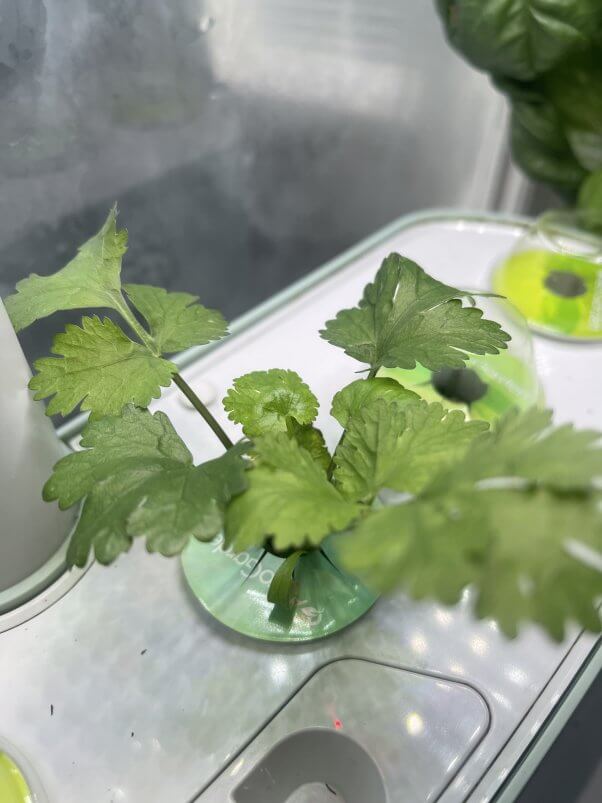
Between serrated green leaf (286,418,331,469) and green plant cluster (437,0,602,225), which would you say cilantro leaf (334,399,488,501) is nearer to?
serrated green leaf (286,418,331,469)

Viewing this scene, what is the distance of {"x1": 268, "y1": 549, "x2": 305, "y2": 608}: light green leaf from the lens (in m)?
0.41

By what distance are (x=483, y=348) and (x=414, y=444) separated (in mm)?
84

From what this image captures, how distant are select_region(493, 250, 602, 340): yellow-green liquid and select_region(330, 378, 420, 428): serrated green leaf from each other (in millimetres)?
413

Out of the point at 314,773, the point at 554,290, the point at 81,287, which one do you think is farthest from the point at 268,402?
the point at 554,290

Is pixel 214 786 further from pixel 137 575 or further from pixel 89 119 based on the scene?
pixel 89 119

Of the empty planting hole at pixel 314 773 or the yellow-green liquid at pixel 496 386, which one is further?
the yellow-green liquid at pixel 496 386

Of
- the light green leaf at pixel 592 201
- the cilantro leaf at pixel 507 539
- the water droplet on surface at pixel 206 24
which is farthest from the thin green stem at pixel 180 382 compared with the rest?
the light green leaf at pixel 592 201

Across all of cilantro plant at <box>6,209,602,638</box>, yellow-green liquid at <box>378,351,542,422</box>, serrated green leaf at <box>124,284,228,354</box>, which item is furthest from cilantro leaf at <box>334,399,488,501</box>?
yellow-green liquid at <box>378,351,542,422</box>

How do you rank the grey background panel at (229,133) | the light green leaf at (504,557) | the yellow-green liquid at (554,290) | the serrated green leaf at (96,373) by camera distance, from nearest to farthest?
1. the light green leaf at (504,557)
2. the serrated green leaf at (96,373)
3. the grey background panel at (229,133)
4. the yellow-green liquid at (554,290)

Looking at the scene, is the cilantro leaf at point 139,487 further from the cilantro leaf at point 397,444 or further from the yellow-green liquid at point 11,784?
the yellow-green liquid at point 11,784

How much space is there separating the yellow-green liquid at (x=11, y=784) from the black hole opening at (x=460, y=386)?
1.48 feet

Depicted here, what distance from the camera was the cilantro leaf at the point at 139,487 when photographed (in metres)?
0.33

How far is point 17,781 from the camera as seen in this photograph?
429 mm

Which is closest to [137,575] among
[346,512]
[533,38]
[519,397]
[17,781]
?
[17,781]
